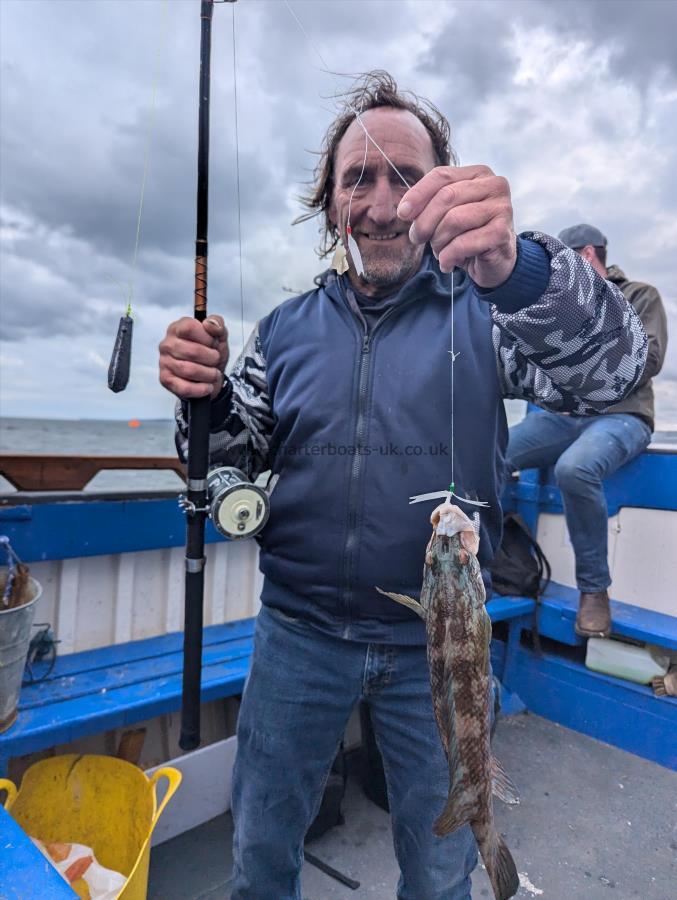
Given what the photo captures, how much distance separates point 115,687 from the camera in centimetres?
314

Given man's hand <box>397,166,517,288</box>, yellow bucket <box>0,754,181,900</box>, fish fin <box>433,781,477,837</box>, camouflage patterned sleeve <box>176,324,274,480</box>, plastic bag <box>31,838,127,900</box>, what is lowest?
plastic bag <box>31,838,127,900</box>

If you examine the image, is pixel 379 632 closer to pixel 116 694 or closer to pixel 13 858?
pixel 13 858

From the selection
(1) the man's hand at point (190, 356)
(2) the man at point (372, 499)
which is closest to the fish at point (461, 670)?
(2) the man at point (372, 499)

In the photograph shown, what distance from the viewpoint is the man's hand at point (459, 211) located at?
138 centimetres

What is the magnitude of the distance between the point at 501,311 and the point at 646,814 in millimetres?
3561

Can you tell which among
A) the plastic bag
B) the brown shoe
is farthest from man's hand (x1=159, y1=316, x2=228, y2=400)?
the brown shoe

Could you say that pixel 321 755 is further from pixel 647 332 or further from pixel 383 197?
pixel 647 332

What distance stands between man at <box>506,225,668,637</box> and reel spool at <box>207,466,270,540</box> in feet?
9.40

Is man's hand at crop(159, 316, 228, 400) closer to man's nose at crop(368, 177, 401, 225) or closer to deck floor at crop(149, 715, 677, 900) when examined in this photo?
man's nose at crop(368, 177, 401, 225)

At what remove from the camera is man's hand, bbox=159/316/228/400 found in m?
1.98

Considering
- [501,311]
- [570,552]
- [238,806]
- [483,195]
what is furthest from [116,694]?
[570,552]

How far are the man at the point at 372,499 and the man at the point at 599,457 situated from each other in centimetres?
247

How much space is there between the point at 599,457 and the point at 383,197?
113 inches

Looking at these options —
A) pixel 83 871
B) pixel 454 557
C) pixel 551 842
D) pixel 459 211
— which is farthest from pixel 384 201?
pixel 551 842
